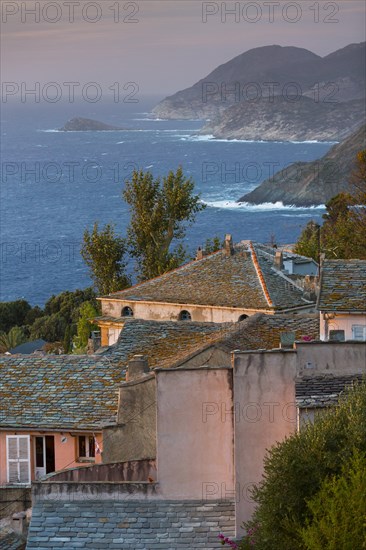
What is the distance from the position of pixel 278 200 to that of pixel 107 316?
136268 millimetres

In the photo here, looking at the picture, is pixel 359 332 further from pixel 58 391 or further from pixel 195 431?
pixel 195 431

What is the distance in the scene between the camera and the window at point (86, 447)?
925 inches

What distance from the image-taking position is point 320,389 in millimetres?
18156

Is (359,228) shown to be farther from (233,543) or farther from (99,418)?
(233,543)

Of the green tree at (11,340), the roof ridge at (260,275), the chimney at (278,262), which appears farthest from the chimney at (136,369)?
the green tree at (11,340)

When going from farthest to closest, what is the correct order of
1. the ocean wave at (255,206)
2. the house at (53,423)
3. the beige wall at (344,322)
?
the ocean wave at (255,206) → the beige wall at (344,322) → the house at (53,423)

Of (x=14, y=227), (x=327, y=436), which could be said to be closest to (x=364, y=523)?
(x=327, y=436)

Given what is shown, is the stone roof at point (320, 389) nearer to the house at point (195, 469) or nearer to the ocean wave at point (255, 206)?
the house at point (195, 469)

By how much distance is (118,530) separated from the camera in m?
18.2

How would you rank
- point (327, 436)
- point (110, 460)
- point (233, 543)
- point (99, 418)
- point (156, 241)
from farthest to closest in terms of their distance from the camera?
point (156, 241), point (99, 418), point (110, 460), point (233, 543), point (327, 436)

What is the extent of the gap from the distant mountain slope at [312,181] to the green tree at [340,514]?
495 feet

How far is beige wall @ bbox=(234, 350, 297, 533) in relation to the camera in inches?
713

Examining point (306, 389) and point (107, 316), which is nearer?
point (306, 389)

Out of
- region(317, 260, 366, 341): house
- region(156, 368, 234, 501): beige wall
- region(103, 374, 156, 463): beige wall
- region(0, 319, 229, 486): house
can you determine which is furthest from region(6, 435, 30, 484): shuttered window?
region(317, 260, 366, 341): house
